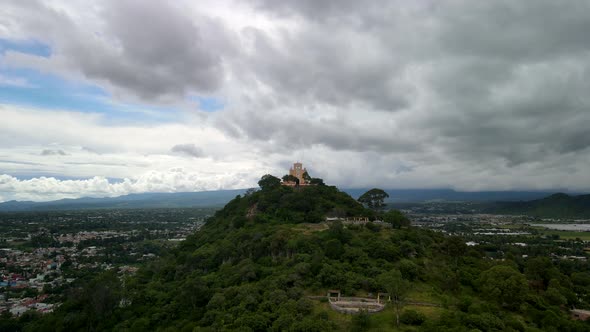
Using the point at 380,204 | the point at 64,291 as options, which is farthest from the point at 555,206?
the point at 64,291

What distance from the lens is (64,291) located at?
51781 mm

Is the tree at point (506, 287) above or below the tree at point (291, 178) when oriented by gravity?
below

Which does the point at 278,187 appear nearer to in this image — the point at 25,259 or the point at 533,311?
the point at 533,311

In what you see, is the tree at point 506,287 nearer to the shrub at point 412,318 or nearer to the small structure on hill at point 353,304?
the shrub at point 412,318

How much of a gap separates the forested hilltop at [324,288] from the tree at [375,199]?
925 centimetres

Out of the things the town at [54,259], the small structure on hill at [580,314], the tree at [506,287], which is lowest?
the town at [54,259]

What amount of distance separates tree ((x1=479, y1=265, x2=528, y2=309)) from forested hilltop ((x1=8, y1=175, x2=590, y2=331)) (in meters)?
0.08

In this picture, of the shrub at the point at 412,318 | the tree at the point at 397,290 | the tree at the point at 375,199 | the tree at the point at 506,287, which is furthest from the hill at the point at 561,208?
the shrub at the point at 412,318

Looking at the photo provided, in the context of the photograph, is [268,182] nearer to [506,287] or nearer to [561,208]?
[506,287]

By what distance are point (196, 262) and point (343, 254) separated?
20.5 metres

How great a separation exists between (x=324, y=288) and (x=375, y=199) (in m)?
28.7

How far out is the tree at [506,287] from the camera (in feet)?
86.7

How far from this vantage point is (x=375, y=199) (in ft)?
179

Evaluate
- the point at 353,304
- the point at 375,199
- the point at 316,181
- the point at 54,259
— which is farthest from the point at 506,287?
the point at 54,259
